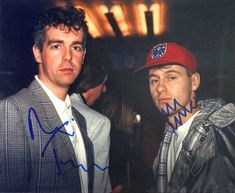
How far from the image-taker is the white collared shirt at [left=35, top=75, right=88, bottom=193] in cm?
85

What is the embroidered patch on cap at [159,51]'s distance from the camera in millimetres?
938

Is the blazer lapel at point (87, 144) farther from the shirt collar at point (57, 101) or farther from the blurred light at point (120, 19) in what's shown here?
the blurred light at point (120, 19)

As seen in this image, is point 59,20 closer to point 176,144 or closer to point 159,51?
point 159,51

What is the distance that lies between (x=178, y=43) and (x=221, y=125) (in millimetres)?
310

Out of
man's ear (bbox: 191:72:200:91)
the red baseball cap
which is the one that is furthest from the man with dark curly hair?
man's ear (bbox: 191:72:200:91)

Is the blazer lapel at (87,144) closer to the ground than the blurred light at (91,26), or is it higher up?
closer to the ground

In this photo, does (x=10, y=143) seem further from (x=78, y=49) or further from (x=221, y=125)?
(x=221, y=125)

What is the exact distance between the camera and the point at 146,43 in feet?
3.14

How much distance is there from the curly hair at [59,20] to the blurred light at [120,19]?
0.12m

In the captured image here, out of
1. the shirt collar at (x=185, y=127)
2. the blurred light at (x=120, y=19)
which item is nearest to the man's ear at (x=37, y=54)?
the blurred light at (x=120, y=19)

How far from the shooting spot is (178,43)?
961mm

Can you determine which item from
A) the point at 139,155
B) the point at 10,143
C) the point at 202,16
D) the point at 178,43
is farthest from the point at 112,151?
the point at 202,16

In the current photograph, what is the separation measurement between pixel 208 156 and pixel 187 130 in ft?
0.34

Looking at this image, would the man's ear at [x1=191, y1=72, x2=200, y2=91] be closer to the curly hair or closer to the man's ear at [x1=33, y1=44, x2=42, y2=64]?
the curly hair
